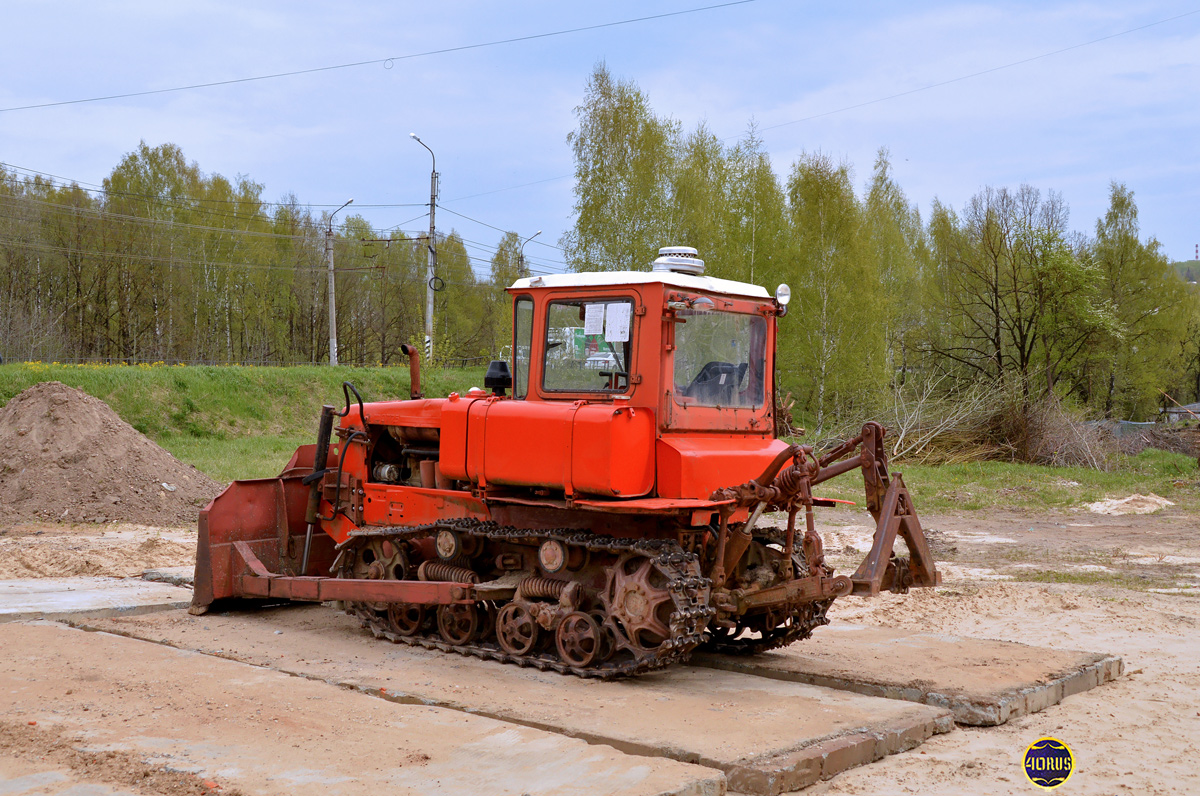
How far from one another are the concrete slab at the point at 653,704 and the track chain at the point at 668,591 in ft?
0.28

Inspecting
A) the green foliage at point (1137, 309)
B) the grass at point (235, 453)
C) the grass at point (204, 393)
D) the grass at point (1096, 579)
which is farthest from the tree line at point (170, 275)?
the grass at point (1096, 579)

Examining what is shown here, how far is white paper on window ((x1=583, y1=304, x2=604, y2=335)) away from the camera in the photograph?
22.7 ft

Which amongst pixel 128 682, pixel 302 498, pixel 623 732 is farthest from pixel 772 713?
pixel 302 498

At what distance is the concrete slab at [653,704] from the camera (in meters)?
5.07

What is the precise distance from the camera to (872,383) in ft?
99.1

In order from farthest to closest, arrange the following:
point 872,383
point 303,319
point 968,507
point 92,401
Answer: point 303,319, point 872,383, point 968,507, point 92,401

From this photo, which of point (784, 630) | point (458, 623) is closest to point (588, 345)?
point (458, 623)

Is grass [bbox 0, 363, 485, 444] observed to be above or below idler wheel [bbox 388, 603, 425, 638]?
above

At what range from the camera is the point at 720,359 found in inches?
281

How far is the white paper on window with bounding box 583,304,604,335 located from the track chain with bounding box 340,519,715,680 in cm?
134

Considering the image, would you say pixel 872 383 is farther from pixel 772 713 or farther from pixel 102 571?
pixel 772 713

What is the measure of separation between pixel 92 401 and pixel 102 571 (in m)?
6.08

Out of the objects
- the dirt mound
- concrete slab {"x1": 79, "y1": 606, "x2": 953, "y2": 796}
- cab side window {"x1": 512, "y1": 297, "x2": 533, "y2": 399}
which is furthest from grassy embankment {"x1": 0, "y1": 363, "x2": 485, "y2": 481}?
cab side window {"x1": 512, "y1": 297, "x2": 533, "y2": 399}

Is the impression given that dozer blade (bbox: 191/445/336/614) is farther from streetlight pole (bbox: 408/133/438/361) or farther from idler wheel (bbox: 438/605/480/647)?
streetlight pole (bbox: 408/133/438/361)
